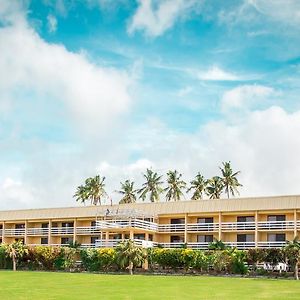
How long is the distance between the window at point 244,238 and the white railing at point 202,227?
8.04 ft

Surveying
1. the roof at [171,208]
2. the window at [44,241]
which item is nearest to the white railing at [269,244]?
the roof at [171,208]

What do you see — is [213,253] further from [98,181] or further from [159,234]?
[98,181]

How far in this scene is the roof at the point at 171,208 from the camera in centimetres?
5978

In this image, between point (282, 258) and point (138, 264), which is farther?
point (138, 264)

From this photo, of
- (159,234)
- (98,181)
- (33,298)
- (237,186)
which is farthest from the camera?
(98,181)

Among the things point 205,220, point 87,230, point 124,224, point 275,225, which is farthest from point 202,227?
point 87,230

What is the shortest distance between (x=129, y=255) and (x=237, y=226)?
583 inches

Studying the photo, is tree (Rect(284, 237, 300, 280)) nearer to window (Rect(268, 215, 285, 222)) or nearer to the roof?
the roof

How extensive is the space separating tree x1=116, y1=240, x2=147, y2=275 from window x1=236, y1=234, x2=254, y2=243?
14.2m

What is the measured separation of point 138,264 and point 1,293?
83.1ft

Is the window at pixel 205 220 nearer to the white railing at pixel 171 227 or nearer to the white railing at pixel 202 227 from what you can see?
the white railing at pixel 202 227

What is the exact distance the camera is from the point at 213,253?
5166 centimetres

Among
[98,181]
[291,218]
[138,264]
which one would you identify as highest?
[98,181]

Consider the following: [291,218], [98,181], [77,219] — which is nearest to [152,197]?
[98,181]
